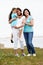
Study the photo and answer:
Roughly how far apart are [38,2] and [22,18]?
5.85 ft

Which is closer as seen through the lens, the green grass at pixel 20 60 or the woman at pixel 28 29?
the green grass at pixel 20 60

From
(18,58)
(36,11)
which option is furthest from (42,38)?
(18,58)

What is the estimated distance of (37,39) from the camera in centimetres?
843

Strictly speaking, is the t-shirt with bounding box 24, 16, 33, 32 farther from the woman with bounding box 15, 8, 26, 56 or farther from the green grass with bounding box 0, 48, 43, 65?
the green grass with bounding box 0, 48, 43, 65

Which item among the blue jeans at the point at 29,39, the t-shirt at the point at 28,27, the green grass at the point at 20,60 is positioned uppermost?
the t-shirt at the point at 28,27

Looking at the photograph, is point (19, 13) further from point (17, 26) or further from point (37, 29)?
point (37, 29)

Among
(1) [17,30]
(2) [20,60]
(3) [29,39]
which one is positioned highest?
(1) [17,30]

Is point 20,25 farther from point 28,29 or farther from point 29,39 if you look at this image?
point 29,39

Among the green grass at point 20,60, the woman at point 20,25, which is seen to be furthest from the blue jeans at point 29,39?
the green grass at point 20,60

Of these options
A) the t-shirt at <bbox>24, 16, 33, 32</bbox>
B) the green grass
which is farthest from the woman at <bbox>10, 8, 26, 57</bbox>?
the green grass

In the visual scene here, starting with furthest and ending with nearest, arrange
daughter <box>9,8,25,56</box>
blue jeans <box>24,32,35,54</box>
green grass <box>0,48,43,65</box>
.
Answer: blue jeans <box>24,32,35,54</box>, daughter <box>9,8,25,56</box>, green grass <box>0,48,43,65</box>

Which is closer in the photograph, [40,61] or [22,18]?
[40,61]

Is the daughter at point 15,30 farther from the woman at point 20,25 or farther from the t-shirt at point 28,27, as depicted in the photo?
the t-shirt at point 28,27

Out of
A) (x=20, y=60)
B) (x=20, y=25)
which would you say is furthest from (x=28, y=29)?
(x=20, y=60)
